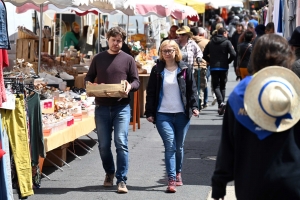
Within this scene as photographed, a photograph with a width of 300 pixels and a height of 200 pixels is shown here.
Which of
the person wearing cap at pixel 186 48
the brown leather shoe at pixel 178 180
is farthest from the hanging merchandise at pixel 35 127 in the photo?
the person wearing cap at pixel 186 48

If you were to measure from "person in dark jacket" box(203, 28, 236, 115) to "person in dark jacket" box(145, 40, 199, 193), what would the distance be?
7.63 metres

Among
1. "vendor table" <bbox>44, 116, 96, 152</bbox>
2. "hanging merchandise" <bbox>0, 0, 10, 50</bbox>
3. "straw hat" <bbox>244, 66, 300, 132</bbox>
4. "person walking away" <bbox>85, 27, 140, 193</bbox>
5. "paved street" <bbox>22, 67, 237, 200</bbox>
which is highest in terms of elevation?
"hanging merchandise" <bbox>0, 0, 10, 50</bbox>

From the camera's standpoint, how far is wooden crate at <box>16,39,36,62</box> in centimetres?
1448

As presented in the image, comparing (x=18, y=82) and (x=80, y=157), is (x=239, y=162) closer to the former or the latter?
(x=18, y=82)

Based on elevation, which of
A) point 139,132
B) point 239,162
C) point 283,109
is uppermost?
point 283,109

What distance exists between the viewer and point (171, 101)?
808 cm

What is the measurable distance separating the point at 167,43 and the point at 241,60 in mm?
6337

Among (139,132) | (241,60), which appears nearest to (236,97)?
(139,132)

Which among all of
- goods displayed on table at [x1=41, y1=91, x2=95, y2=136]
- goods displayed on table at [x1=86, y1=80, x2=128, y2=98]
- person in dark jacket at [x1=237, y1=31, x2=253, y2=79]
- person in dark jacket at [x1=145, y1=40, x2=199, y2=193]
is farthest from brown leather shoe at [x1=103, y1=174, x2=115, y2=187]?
person in dark jacket at [x1=237, y1=31, x2=253, y2=79]

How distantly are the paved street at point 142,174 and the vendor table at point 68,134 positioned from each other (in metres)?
0.42

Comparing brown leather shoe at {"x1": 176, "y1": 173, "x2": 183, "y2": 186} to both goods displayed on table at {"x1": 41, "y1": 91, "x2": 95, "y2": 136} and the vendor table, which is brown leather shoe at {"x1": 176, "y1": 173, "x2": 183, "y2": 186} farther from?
goods displayed on table at {"x1": 41, "y1": 91, "x2": 95, "y2": 136}

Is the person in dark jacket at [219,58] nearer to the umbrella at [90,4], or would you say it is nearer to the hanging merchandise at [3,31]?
the umbrella at [90,4]

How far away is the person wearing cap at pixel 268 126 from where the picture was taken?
385 centimetres

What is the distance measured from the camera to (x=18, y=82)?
7.46 m
